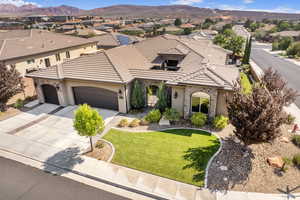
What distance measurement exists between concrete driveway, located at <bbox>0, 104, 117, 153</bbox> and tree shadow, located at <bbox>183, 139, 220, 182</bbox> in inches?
275

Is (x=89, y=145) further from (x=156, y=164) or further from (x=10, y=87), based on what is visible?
(x=10, y=87)

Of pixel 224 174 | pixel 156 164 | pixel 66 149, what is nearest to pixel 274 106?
pixel 224 174

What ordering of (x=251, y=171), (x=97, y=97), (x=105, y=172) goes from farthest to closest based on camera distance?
1. (x=97, y=97)
2. (x=105, y=172)
3. (x=251, y=171)

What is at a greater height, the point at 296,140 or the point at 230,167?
the point at 296,140

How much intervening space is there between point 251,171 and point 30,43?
3767 cm

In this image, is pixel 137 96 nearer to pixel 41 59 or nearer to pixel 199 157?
pixel 199 157

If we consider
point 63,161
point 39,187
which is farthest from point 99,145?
point 39,187

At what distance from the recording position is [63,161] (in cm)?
1184

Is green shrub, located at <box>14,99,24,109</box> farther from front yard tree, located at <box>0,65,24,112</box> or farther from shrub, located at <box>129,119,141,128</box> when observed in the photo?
shrub, located at <box>129,119,141,128</box>

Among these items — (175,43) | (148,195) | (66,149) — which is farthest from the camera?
(175,43)

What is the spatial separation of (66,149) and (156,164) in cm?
630

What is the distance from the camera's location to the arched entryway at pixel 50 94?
65.5 ft

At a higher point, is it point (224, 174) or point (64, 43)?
point (64, 43)

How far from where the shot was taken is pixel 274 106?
10.3 meters
